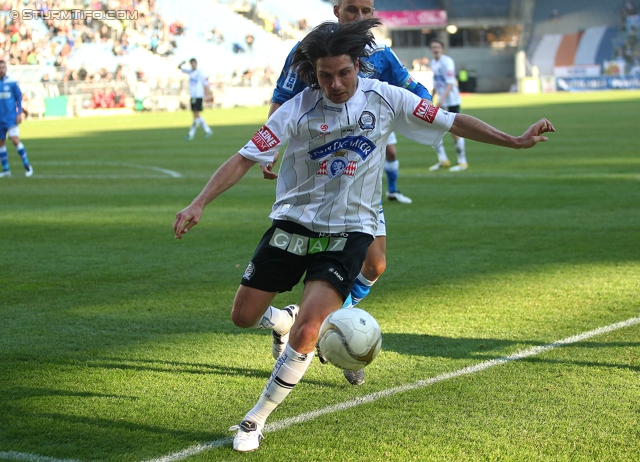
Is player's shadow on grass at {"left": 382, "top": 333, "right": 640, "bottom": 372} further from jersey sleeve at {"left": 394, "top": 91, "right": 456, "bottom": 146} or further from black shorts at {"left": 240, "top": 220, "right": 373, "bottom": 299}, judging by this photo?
jersey sleeve at {"left": 394, "top": 91, "right": 456, "bottom": 146}

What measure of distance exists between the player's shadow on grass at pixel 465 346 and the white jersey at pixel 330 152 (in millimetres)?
1298

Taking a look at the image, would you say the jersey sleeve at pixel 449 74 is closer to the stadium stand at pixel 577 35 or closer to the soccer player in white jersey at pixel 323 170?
the soccer player in white jersey at pixel 323 170

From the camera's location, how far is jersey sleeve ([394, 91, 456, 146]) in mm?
4395

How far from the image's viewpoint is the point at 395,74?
563 centimetres

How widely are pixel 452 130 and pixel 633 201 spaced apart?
792 cm

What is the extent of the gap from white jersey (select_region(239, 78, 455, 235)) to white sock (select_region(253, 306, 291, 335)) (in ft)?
2.27

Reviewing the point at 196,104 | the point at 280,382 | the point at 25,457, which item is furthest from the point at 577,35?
the point at 25,457

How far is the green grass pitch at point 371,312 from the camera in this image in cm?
397

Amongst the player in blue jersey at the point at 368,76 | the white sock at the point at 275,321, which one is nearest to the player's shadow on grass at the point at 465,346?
the player in blue jersey at the point at 368,76

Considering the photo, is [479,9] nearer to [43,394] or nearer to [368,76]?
[368,76]

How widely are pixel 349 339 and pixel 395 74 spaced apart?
2330 mm

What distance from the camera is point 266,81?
2082 inches

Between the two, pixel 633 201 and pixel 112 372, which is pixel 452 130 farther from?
pixel 633 201

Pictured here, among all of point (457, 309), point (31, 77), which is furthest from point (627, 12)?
point (457, 309)
